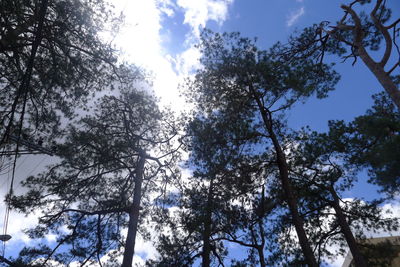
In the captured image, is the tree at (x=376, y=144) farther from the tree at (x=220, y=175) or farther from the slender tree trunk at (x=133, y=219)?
the slender tree trunk at (x=133, y=219)

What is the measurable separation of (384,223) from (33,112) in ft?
37.7

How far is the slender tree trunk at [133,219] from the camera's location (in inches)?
292

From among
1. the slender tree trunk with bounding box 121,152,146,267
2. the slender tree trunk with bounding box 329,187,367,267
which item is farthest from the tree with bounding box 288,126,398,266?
the slender tree trunk with bounding box 121,152,146,267

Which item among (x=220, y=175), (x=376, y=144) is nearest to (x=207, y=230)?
(x=220, y=175)

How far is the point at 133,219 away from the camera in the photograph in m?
8.17

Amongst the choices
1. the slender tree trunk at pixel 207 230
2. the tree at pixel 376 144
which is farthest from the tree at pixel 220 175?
the tree at pixel 376 144

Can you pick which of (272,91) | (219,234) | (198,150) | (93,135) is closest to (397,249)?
(219,234)

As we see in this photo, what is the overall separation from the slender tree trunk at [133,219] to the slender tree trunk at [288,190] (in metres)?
5.15

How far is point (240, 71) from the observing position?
25.0 feet

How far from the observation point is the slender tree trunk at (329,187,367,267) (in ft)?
23.3

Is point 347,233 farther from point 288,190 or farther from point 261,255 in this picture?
point 288,190

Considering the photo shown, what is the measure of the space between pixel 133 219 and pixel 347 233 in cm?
725

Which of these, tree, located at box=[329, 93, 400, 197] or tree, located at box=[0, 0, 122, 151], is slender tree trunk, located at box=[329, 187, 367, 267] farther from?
tree, located at box=[0, 0, 122, 151]

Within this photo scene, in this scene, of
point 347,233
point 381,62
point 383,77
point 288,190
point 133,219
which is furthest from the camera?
point 133,219
